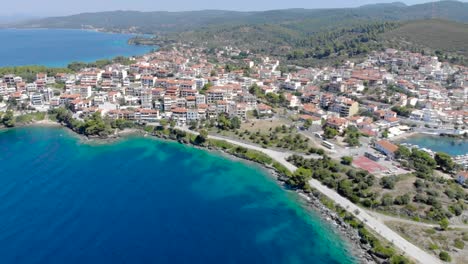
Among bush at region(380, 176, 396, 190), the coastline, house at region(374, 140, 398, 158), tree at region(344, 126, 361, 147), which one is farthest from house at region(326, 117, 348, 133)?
bush at region(380, 176, 396, 190)

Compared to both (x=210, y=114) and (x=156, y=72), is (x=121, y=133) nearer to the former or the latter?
(x=210, y=114)

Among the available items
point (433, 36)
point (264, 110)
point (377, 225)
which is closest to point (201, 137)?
point (264, 110)

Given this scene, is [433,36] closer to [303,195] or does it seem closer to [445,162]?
[445,162]

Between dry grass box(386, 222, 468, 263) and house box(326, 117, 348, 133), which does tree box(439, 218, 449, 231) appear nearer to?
dry grass box(386, 222, 468, 263)

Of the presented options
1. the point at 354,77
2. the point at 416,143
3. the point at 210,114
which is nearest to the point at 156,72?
the point at 210,114

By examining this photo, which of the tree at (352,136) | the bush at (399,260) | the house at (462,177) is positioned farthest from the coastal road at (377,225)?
Result: the house at (462,177)

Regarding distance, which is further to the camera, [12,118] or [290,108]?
[290,108]
